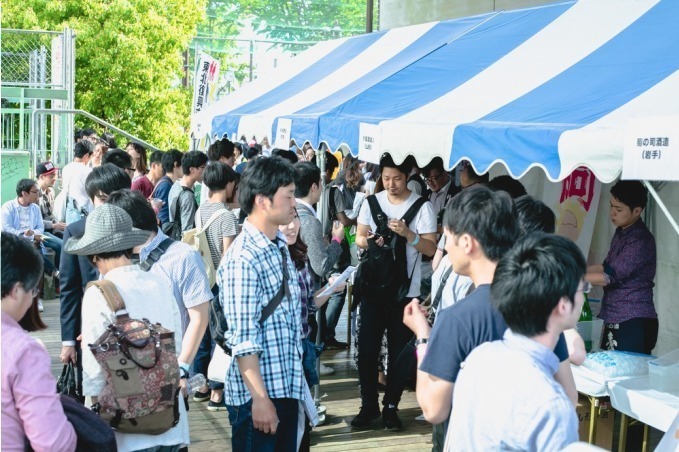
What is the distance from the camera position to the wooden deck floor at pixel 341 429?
6227 mm

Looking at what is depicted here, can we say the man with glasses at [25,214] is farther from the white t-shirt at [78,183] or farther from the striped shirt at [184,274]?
the striped shirt at [184,274]

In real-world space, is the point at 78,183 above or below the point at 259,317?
above

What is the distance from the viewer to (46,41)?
77.9ft

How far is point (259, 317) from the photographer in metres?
3.58

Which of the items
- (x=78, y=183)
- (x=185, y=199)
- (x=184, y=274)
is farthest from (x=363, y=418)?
(x=78, y=183)

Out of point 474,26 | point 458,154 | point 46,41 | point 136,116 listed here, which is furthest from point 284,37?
point 458,154

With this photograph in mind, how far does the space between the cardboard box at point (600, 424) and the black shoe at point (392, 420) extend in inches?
60.0

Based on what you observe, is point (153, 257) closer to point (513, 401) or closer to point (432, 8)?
→ point (513, 401)

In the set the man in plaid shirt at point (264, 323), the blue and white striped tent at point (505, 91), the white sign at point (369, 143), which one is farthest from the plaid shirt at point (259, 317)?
the white sign at point (369, 143)

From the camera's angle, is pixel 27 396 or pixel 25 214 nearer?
pixel 27 396

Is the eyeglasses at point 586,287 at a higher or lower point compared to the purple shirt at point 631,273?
higher

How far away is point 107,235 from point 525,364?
1.79 metres

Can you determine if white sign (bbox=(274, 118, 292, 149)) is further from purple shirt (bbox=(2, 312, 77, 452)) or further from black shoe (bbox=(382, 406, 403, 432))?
purple shirt (bbox=(2, 312, 77, 452))

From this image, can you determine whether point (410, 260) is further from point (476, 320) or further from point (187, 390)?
point (476, 320)
